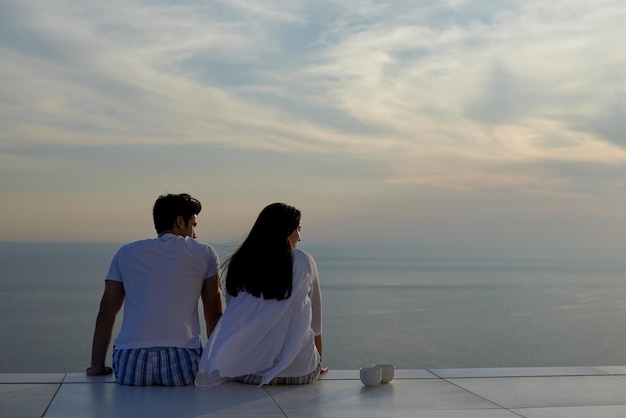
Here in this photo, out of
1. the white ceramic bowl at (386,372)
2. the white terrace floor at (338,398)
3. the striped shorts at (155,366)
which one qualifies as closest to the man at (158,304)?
the striped shorts at (155,366)

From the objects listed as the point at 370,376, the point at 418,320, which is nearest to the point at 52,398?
the point at 370,376

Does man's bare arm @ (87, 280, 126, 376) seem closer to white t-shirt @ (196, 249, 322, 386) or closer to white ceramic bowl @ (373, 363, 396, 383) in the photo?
white t-shirt @ (196, 249, 322, 386)

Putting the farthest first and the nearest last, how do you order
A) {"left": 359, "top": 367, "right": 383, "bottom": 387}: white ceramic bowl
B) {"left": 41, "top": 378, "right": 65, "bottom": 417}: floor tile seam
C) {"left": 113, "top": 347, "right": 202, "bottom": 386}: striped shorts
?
{"left": 359, "top": 367, "right": 383, "bottom": 387}: white ceramic bowl → {"left": 113, "top": 347, "right": 202, "bottom": 386}: striped shorts → {"left": 41, "top": 378, "right": 65, "bottom": 417}: floor tile seam

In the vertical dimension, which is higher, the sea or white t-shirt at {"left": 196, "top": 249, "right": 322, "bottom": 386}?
white t-shirt at {"left": 196, "top": 249, "right": 322, "bottom": 386}

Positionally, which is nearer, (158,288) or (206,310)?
(158,288)

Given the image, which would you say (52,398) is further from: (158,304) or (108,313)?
(158,304)

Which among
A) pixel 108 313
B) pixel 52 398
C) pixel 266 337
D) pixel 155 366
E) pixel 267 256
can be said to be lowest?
pixel 52 398

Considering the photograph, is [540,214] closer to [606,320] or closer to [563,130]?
[606,320]

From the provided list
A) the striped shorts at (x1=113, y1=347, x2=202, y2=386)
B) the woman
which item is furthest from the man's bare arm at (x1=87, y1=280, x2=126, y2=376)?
the woman

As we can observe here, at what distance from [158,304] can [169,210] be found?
50 centimetres

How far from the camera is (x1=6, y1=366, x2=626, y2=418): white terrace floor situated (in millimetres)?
4051

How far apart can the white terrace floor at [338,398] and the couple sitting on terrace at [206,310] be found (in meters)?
0.11

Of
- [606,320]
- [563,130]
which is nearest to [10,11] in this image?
[563,130]

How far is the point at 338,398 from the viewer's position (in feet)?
14.4
